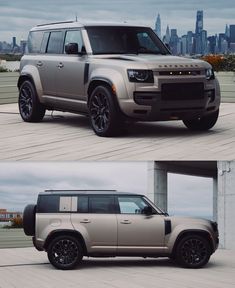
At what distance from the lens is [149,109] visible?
10773mm

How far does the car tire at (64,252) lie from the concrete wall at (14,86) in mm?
7247

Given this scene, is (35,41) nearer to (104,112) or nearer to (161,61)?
(104,112)

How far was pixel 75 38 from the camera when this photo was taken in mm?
12430

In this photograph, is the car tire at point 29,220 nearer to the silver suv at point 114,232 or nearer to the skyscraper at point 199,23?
the silver suv at point 114,232

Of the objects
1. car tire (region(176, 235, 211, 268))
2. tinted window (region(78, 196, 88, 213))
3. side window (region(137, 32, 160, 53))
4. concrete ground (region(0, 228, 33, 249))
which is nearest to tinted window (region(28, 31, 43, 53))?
side window (region(137, 32, 160, 53))

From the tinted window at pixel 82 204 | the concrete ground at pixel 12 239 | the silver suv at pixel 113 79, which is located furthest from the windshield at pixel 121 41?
the concrete ground at pixel 12 239

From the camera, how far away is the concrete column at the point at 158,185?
80.9 ft

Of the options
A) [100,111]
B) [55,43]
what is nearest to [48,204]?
[100,111]

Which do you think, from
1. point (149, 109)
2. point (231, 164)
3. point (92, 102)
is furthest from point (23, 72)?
point (231, 164)

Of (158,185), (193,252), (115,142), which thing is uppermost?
(115,142)

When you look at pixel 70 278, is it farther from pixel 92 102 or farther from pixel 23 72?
pixel 23 72

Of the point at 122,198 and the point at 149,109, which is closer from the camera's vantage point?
the point at 149,109

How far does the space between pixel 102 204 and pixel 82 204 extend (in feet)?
1.13

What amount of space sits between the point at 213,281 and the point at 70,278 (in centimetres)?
218
